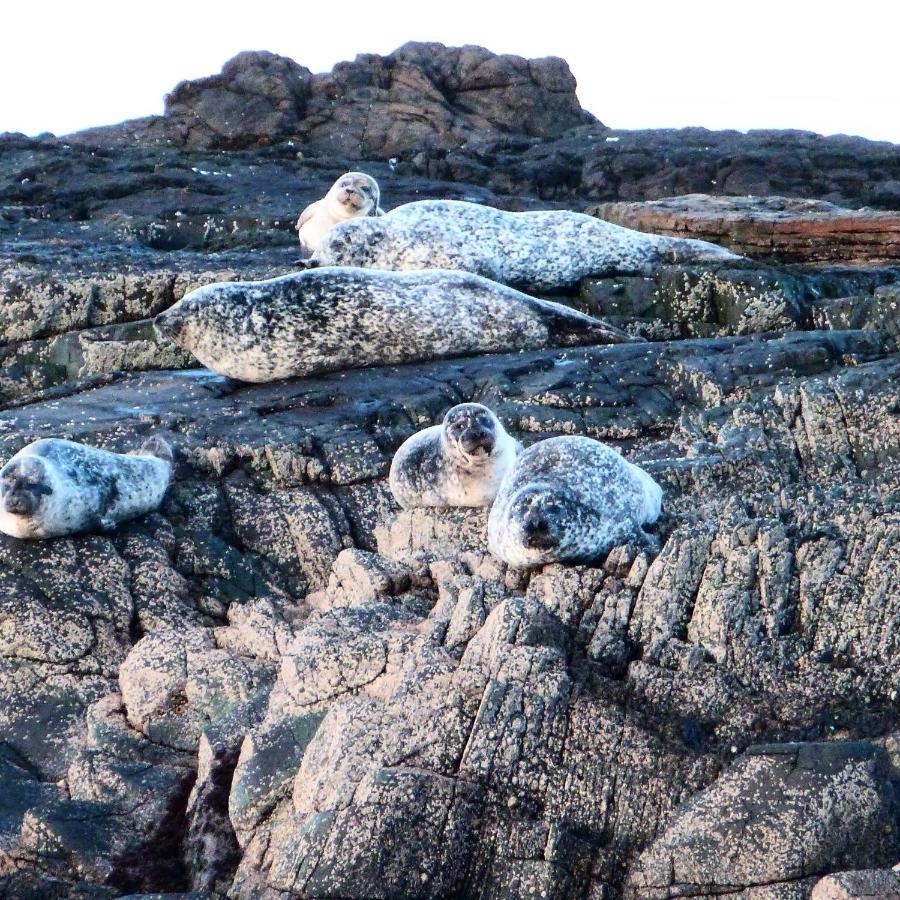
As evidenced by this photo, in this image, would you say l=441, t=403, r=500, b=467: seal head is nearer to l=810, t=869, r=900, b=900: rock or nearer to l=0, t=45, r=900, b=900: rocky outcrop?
l=0, t=45, r=900, b=900: rocky outcrop

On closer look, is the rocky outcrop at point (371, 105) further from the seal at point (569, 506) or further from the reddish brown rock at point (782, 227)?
the seal at point (569, 506)

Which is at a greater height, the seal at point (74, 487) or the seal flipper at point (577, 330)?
the seal flipper at point (577, 330)

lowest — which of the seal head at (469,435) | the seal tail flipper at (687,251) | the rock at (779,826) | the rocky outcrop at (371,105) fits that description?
the rock at (779,826)

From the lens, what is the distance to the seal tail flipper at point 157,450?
36.6 ft

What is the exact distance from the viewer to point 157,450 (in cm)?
1117

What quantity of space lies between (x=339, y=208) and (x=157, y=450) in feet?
22.8

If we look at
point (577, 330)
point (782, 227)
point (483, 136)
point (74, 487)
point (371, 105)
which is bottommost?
point (74, 487)

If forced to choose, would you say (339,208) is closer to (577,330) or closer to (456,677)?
(577,330)

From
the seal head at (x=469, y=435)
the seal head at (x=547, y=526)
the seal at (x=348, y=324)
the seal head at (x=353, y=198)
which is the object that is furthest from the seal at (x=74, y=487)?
the seal head at (x=353, y=198)

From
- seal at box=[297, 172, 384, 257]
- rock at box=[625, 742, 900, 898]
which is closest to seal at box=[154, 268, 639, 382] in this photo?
seal at box=[297, 172, 384, 257]

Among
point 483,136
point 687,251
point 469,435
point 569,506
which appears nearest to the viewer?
point 569,506

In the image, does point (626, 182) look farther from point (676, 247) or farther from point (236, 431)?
point (236, 431)

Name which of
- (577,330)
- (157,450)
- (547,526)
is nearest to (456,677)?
(547,526)

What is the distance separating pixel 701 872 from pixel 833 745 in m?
0.87
